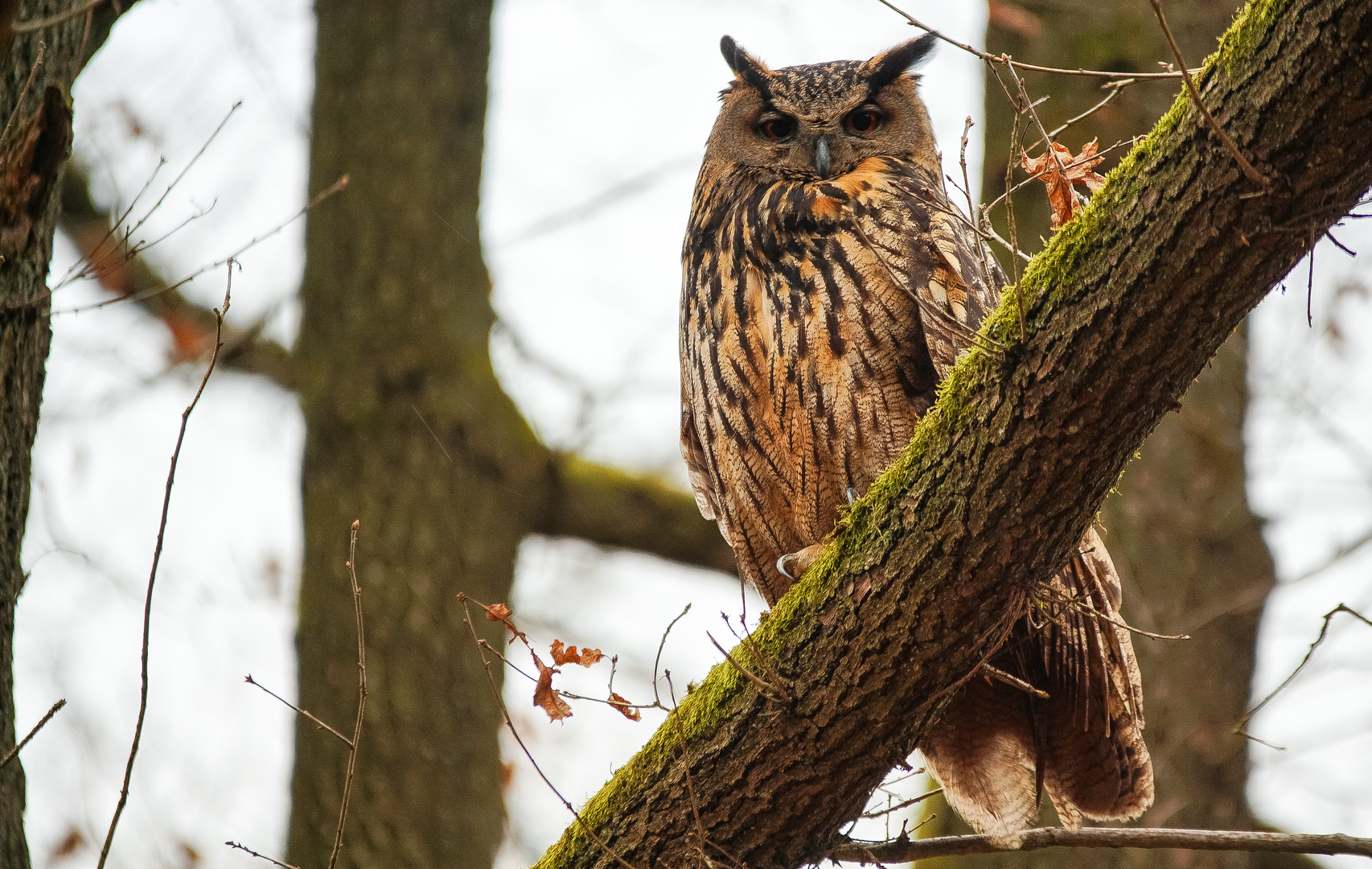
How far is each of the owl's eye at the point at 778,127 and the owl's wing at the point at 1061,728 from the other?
1420 mm

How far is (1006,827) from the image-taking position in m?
2.82

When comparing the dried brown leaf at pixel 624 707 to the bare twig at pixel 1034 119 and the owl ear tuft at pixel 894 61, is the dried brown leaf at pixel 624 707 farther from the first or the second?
the owl ear tuft at pixel 894 61

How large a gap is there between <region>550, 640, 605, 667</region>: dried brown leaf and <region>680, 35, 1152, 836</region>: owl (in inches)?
23.7

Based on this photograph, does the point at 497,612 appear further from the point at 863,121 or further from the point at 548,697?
the point at 863,121

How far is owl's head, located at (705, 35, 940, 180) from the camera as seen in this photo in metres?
3.30

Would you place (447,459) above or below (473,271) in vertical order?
below

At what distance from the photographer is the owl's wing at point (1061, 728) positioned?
266 cm

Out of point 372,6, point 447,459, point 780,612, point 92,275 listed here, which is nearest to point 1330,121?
point 780,612

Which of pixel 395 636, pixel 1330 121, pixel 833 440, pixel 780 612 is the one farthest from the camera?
pixel 395 636

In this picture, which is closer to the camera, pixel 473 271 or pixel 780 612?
pixel 780 612

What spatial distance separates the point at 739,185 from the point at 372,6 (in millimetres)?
2764

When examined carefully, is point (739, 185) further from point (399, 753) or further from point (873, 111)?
point (399, 753)

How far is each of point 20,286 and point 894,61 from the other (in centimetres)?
243

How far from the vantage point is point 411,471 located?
4.77 meters
